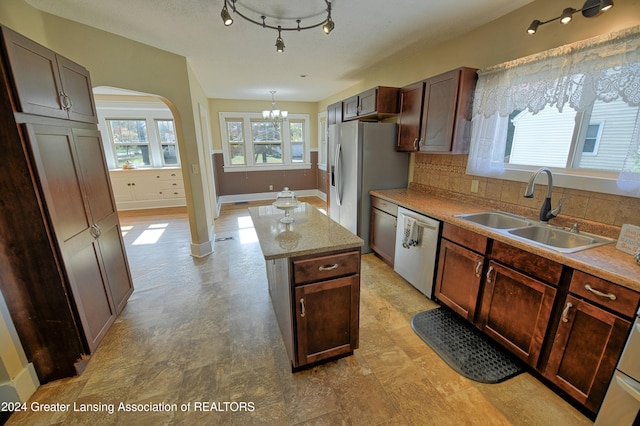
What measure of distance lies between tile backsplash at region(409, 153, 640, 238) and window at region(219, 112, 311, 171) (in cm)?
413

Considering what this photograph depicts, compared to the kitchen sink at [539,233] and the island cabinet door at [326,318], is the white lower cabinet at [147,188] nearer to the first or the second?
the island cabinet door at [326,318]

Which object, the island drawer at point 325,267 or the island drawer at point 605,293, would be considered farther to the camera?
the island drawer at point 325,267

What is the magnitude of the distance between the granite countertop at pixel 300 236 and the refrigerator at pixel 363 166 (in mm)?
1198

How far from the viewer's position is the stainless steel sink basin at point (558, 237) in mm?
1622

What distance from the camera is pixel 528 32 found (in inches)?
73.4

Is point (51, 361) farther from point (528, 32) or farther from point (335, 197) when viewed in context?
point (528, 32)

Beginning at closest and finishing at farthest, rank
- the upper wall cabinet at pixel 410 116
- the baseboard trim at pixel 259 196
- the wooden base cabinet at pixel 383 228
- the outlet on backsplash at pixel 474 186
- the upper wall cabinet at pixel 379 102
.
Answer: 1. the outlet on backsplash at pixel 474 186
2. the upper wall cabinet at pixel 410 116
3. the wooden base cabinet at pixel 383 228
4. the upper wall cabinet at pixel 379 102
5. the baseboard trim at pixel 259 196

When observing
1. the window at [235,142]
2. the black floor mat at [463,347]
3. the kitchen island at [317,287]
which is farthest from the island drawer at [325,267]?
the window at [235,142]

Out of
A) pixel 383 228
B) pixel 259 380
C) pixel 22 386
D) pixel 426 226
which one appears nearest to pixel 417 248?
pixel 426 226

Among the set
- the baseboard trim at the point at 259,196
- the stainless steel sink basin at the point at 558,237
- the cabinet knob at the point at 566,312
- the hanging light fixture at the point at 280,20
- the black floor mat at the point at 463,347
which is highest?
the hanging light fixture at the point at 280,20

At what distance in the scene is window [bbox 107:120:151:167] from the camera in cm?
583

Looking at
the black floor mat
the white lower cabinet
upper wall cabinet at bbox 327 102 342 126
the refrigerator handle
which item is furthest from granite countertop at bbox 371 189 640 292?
the white lower cabinet

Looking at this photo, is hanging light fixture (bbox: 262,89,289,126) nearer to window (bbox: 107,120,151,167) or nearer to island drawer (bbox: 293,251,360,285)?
window (bbox: 107,120,151,167)

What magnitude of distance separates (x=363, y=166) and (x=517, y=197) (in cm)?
157
